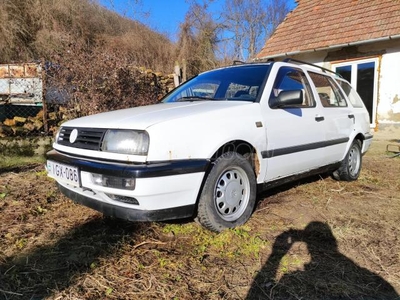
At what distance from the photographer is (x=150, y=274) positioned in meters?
2.29

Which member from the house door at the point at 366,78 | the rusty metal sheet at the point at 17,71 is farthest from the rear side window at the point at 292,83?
the house door at the point at 366,78

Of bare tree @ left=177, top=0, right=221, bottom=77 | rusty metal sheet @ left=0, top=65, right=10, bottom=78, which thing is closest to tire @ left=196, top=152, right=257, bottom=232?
rusty metal sheet @ left=0, top=65, right=10, bottom=78

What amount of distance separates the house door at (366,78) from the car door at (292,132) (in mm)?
6094

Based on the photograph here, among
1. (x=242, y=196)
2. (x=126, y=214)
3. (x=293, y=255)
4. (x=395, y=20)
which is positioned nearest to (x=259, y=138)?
(x=242, y=196)

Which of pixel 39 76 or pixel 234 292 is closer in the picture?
pixel 234 292

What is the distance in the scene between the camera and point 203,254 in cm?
256

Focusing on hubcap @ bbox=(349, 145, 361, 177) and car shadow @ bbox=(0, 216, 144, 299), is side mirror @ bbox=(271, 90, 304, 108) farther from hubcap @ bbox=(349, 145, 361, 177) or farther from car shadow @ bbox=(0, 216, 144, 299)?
hubcap @ bbox=(349, 145, 361, 177)

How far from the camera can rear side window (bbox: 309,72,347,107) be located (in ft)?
13.8

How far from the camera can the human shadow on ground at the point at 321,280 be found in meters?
2.11

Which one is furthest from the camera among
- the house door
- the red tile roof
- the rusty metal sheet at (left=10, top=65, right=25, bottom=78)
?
the house door

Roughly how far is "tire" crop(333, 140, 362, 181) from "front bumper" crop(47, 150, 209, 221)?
110 inches

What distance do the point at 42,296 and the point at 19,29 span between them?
10.9m

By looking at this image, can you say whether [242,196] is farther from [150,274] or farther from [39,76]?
[39,76]

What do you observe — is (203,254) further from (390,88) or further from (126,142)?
(390,88)
